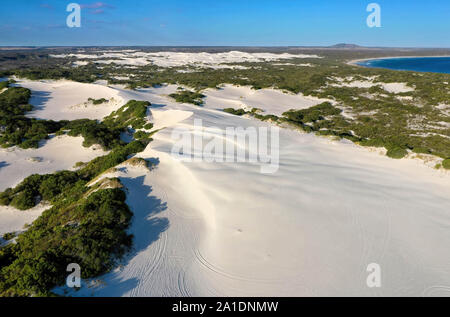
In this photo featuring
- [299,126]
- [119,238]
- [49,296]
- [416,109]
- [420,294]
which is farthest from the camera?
[416,109]

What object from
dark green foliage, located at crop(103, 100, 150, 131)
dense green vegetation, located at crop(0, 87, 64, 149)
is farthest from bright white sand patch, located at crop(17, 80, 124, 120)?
dark green foliage, located at crop(103, 100, 150, 131)

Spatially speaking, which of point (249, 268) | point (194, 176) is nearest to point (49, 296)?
point (249, 268)

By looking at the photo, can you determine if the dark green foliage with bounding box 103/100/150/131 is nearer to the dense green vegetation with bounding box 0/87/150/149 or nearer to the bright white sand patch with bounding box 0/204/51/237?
the dense green vegetation with bounding box 0/87/150/149

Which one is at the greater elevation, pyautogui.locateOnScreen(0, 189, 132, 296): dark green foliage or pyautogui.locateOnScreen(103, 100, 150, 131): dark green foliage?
pyautogui.locateOnScreen(103, 100, 150, 131): dark green foliage

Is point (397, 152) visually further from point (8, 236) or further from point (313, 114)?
point (8, 236)

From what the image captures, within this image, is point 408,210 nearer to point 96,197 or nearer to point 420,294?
point 420,294

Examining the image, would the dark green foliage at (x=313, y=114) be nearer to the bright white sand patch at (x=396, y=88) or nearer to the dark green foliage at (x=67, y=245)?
the bright white sand patch at (x=396, y=88)

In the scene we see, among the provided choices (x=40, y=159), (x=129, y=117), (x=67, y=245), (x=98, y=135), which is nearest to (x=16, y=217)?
(x=67, y=245)
